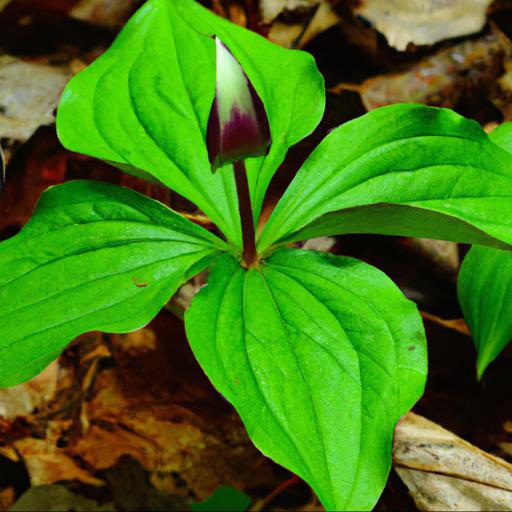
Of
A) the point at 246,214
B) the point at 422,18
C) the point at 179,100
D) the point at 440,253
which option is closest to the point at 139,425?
the point at 246,214

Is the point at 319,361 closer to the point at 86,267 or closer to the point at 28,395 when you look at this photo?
the point at 86,267

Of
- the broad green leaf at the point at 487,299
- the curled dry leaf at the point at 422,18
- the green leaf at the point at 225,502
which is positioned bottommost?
the green leaf at the point at 225,502

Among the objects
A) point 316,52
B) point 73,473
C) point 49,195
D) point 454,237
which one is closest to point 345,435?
point 454,237

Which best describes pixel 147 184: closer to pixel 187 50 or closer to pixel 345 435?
pixel 187 50

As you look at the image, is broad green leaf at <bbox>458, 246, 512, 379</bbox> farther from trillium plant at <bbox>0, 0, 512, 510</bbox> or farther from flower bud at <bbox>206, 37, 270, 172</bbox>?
flower bud at <bbox>206, 37, 270, 172</bbox>

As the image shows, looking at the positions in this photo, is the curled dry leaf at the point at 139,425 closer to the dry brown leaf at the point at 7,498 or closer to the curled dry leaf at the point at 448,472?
the dry brown leaf at the point at 7,498

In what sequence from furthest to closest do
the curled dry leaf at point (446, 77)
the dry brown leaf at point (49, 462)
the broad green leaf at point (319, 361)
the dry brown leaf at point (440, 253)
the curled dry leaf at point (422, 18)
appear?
the curled dry leaf at point (422, 18), the curled dry leaf at point (446, 77), the dry brown leaf at point (440, 253), the dry brown leaf at point (49, 462), the broad green leaf at point (319, 361)

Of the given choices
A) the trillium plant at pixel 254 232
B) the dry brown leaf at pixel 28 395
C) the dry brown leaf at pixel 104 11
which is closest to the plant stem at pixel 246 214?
the trillium plant at pixel 254 232

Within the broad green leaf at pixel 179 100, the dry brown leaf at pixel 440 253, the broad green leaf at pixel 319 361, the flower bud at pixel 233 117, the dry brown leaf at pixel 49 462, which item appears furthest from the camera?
the dry brown leaf at pixel 440 253
